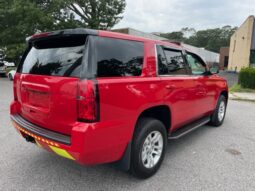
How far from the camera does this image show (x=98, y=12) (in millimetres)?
20797

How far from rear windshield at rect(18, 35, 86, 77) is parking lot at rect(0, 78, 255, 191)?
1.41 meters

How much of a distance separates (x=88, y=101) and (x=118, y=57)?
691 millimetres

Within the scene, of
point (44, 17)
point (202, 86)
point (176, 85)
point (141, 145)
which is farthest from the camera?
point (44, 17)

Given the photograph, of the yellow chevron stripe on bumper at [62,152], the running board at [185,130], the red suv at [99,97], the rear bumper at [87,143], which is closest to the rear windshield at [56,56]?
the red suv at [99,97]

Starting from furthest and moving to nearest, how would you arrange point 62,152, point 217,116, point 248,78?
point 248,78 → point 217,116 → point 62,152

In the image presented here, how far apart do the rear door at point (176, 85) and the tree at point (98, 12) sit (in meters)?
18.0

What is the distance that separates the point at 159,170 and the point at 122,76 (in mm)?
1570

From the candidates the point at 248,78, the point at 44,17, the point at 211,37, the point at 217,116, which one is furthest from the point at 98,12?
the point at 211,37

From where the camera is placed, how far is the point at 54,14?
18.8m

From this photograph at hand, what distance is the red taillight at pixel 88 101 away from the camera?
221cm

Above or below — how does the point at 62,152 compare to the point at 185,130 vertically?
above

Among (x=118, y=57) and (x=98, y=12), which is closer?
(x=118, y=57)

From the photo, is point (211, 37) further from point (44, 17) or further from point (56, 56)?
point (56, 56)

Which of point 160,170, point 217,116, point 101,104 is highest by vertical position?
point 101,104
